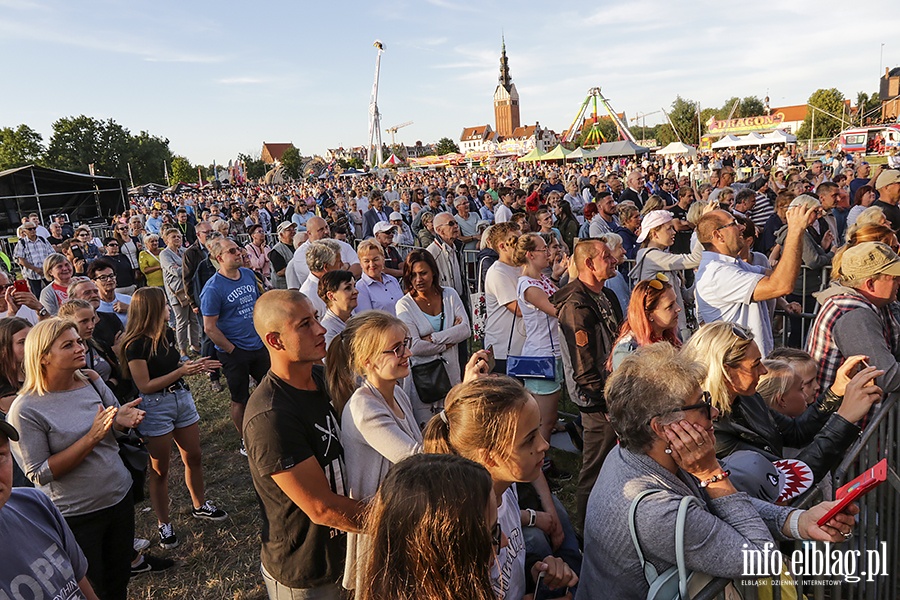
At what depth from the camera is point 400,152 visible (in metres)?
143

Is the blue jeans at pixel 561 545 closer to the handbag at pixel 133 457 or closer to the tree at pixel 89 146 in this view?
the handbag at pixel 133 457

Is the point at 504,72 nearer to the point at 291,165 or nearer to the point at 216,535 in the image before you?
the point at 291,165

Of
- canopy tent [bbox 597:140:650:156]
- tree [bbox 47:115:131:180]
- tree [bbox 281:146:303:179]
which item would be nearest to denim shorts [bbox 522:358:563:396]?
canopy tent [bbox 597:140:650:156]

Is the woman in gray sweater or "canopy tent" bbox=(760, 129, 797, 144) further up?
"canopy tent" bbox=(760, 129, 797, 144)

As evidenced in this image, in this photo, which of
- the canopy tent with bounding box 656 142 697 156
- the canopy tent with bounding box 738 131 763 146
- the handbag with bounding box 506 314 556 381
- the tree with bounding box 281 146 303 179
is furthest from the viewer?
the tree with bounding box 281 146 303 179

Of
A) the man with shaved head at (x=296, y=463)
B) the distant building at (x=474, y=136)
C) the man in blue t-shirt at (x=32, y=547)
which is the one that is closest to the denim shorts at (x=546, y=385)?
the man with shaved head at (x=296, y=463)

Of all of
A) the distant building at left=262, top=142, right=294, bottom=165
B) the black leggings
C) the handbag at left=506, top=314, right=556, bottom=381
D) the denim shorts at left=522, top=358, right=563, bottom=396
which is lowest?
the black leggings

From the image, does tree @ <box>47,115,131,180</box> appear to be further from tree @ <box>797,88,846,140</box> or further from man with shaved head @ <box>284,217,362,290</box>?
tree @ <box>797,88,846,140</box>

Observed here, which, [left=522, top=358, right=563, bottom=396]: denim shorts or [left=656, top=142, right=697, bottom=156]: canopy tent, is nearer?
Result: [left=522, top=358, right=563, bottom=396]: denim shorts

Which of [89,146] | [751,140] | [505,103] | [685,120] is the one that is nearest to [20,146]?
[89,146]

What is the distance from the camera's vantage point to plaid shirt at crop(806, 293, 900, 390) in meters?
3.14

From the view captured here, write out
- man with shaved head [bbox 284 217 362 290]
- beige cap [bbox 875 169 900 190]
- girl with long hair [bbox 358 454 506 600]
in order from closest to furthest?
girl with long hair [bbox 358 454 506 600] → man with shaved head [bbox 284 217 362 290] → beige cap [bbox 875 169 900 190]

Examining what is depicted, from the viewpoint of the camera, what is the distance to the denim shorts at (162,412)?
393cm

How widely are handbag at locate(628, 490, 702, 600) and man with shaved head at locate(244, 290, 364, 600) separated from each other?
1.11 metres
